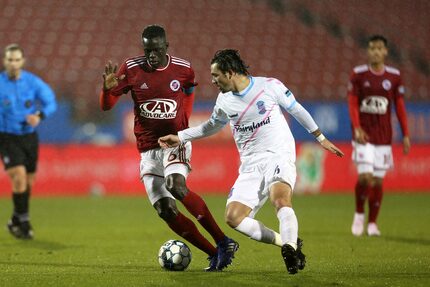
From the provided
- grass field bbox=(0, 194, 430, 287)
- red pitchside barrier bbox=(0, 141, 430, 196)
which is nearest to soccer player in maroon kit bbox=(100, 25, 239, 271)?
grass field bbox=(0, 194, 430, 287)

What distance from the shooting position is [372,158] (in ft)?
36.4

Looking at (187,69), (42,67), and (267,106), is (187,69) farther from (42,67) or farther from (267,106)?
(42,67)

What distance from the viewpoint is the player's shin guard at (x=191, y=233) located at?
7637 mm

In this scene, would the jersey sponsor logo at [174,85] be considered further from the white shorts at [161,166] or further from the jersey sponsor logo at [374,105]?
the jersey sponsor logo at [374,105]

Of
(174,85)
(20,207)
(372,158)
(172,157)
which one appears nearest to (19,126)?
(20,207)

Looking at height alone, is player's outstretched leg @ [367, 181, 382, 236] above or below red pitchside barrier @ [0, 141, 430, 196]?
below

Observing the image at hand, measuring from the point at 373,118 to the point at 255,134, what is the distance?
4.28m

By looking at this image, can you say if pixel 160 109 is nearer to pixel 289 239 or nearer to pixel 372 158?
pixel 289 239

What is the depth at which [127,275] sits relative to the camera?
711 centimetres

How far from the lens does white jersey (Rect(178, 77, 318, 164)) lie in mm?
7168

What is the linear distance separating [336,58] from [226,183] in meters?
5.53

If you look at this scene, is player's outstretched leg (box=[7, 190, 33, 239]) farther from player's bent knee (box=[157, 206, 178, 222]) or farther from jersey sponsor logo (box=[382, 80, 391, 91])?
jersey sponsor logo (box=[382, 80, 391, 91])

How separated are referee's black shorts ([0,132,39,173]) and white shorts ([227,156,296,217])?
4.57m

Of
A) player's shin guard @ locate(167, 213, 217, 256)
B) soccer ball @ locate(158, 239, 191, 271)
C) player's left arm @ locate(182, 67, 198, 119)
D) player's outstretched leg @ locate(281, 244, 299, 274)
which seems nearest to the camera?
player's outstretched leg @ locate(281, 244, 299, 274)
